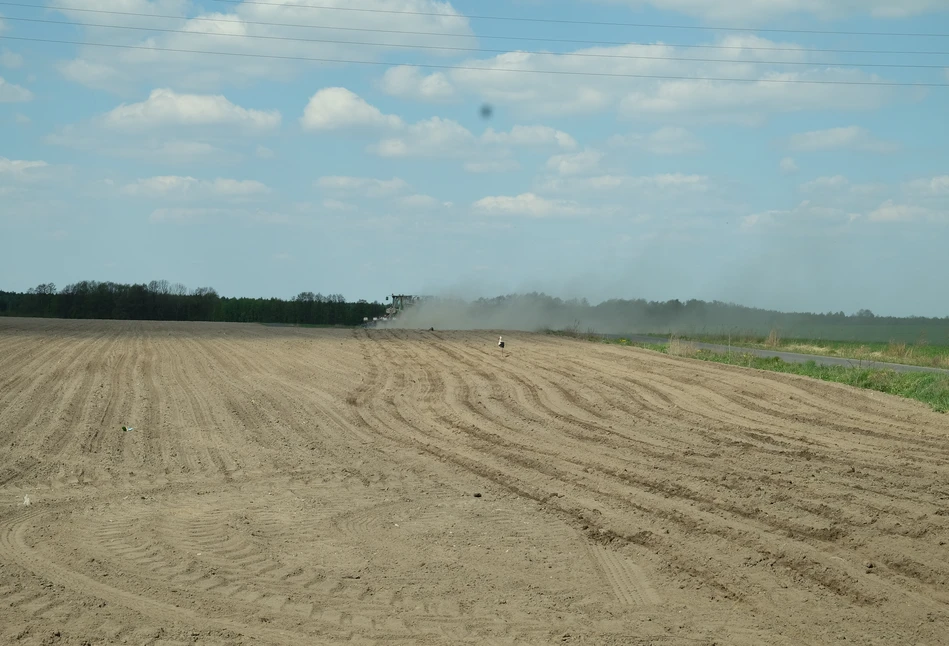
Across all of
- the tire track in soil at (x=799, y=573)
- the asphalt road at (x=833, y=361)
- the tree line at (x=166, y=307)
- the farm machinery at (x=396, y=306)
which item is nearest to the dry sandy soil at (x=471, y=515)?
the tire track in soil at (x=799, y=573)

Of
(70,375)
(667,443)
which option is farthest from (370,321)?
(667,443)

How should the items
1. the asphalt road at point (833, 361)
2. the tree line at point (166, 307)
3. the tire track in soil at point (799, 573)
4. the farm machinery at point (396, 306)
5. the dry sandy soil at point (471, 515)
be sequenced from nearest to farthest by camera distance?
the dry sandy soil at point (471, 515) → the tire track in soil at point (799, 573) → the asphalt road at point (833, 361) → the farm machinery at point (396, 306) → the tree line at point (166, 307)

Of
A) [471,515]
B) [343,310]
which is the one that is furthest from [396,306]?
[471,515]

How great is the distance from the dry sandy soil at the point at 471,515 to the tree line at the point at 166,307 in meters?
56.1

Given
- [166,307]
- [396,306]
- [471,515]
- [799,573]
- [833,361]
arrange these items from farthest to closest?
[166,307], [396,306], [833,361], [471,515], [799,573]

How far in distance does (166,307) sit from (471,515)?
231ft

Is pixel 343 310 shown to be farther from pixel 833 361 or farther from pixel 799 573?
pixel 799 573

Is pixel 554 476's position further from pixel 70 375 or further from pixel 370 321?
pixel 370 321

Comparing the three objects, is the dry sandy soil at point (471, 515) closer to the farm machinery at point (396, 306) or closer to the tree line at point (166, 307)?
the farm machinery at point (396, 306)

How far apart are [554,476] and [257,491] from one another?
3.59 m

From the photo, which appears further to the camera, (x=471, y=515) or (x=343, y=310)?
(x=343, y=310)

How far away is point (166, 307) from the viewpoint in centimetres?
7488

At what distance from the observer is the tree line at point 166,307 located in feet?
241

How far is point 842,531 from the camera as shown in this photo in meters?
8.40
